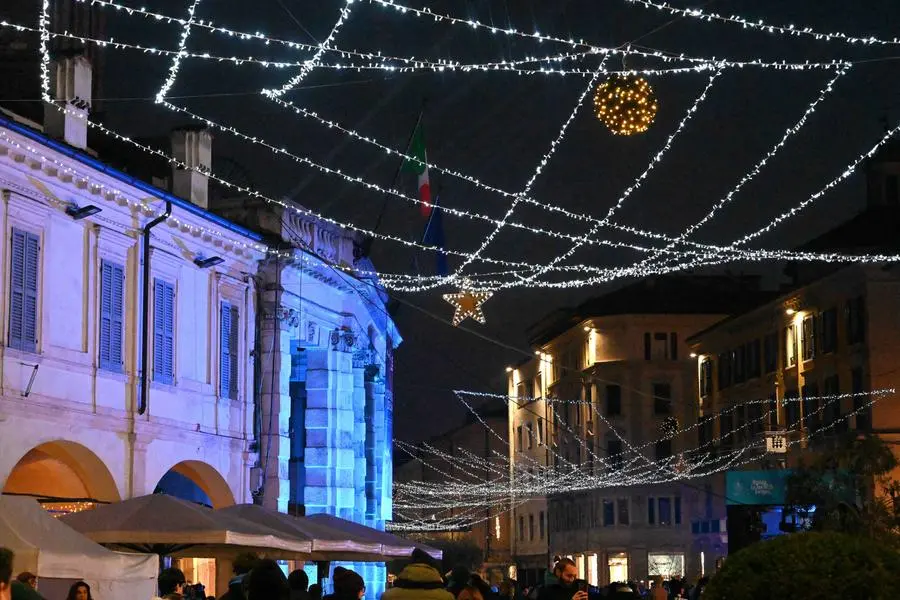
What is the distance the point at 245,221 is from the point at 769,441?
1872 cm

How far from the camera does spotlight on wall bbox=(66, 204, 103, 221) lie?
2527 cm

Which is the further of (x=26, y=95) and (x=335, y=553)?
(x=26, y=95)

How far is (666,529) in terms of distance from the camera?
7588cm

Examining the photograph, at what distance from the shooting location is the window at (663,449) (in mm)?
76688

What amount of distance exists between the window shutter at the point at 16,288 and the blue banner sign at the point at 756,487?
17378mm

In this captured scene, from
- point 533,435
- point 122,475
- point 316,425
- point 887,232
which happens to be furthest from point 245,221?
point 533,435

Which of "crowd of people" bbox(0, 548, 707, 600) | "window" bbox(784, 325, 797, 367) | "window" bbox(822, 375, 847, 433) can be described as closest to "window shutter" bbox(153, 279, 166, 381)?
"crowd of people" bbox(0, 548, 707, 600)

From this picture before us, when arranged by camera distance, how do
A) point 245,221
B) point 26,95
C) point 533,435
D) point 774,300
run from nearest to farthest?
point 26,95 < point 245,221 < point 774,300 < point 533,435

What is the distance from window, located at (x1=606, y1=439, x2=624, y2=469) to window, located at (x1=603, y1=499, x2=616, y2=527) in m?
1.78

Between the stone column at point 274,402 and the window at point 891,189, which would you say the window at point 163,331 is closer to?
the stone column at point 274,402

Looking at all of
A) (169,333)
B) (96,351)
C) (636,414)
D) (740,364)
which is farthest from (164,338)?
(636,414)

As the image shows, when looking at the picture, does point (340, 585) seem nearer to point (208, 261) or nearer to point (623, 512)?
point (208, 261)

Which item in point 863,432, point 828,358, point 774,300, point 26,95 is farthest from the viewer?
point 774,300

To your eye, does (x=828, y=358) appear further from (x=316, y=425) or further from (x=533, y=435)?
(x=533, y=435)
